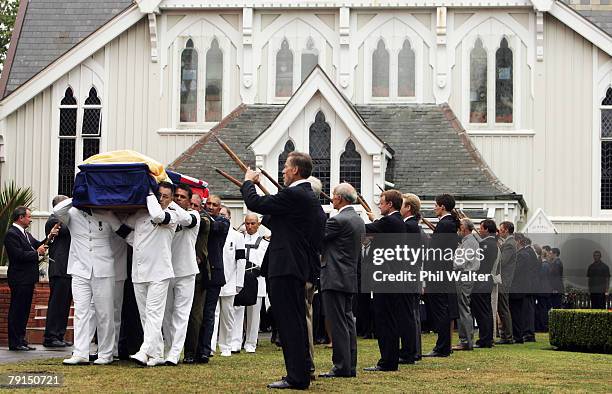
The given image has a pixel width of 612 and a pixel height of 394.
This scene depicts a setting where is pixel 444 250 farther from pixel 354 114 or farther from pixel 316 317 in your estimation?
pixel 354 114

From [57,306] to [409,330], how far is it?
608cm

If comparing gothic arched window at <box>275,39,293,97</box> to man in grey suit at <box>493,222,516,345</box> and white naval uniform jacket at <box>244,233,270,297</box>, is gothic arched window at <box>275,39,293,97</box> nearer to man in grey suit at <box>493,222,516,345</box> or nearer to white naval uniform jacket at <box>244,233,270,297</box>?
man in grey suit at <box>493,222,516,345</box>

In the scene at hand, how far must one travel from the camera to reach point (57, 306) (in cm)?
2022

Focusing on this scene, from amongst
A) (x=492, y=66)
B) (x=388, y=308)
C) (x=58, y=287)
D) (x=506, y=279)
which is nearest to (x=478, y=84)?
(x=492, y=66)

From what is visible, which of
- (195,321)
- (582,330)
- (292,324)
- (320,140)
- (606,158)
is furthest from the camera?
(606,158)

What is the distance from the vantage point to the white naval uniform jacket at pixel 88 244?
52.0 ft

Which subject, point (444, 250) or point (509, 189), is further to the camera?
point (509, 189)

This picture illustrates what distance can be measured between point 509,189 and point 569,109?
10.4 ft

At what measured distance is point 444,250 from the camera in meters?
19.7

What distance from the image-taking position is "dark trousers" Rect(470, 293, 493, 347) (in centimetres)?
2234

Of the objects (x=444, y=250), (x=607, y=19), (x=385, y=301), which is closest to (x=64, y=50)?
(x=607, y=19)

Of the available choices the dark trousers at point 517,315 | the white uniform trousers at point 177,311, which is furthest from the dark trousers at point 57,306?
the dark trousers at point 517,315

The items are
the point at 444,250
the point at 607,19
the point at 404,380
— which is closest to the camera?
the point at 404,380

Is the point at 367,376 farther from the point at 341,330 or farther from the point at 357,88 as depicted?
the point at 357,88
